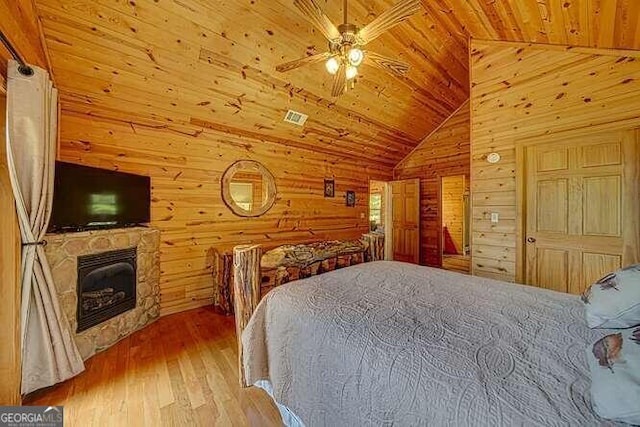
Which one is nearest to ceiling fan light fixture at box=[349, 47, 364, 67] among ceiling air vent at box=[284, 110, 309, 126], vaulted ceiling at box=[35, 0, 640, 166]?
vaulted ceiling at box=[35, 0, 640, 166]

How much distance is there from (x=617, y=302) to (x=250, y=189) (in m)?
4.13

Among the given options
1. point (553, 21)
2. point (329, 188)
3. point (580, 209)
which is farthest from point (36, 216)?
point (580, 209)

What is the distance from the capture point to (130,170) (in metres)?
2.99

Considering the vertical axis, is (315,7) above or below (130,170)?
above

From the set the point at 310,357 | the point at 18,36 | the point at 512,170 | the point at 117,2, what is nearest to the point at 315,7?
the point at 117,2

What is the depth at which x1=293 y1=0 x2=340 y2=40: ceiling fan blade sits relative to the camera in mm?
1729

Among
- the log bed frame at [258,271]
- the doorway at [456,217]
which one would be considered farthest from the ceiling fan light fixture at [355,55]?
the doorway at [456,217]

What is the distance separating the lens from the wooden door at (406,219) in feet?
19.0

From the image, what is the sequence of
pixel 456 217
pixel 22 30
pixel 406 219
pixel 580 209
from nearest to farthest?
pixel 22 30, pixel 580 209, pixel 406 219, pixel 456 217

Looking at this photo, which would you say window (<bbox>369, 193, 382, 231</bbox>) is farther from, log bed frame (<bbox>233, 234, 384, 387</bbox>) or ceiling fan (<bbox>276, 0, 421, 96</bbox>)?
ceiling fan (<bbox>276, 0, 421, 96</bbox>)

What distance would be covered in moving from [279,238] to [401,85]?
304 cm

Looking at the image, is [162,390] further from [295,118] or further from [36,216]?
[295,118]

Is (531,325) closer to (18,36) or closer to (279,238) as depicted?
(18,36)

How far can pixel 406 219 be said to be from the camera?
Answer: 5984mm
